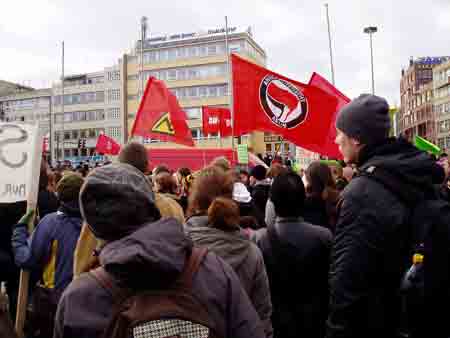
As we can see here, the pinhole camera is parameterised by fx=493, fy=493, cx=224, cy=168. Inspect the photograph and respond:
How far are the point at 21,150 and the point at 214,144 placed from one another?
197ft

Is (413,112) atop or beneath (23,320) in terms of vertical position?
atop

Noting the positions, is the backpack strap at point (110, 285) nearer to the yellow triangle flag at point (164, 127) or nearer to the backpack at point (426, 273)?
the backpack at point (426, 273)

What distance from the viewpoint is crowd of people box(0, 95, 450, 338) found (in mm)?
1568

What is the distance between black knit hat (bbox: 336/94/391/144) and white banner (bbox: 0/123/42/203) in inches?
113

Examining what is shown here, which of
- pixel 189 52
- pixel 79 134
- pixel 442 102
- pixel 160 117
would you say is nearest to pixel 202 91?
pixel 189 52

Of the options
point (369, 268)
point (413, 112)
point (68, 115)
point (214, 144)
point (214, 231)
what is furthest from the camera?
point (413, 112)

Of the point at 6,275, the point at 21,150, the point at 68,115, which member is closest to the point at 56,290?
the point at 6,275

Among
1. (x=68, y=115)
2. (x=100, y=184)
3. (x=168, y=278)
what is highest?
(x=68, y=115)

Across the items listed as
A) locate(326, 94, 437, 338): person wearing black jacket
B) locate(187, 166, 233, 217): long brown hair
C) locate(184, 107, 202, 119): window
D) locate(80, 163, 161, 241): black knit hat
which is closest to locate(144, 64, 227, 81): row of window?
locate(184, 107, 202, 119): window

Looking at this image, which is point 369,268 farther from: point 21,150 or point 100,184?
point 21,150

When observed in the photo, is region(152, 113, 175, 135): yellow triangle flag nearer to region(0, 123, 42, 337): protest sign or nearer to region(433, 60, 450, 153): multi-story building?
region(0, 123, 42, 337): protest sign

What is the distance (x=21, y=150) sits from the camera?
4.45m

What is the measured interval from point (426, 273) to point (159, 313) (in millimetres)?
1339

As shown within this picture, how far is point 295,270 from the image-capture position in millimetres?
3609
